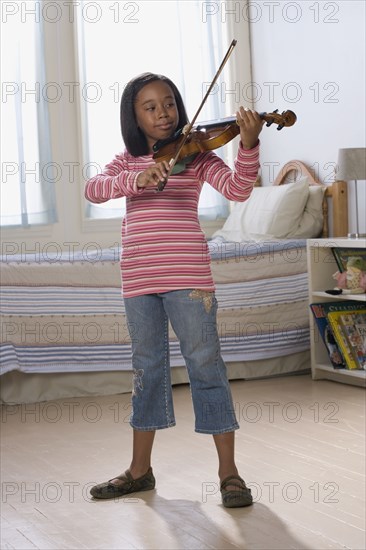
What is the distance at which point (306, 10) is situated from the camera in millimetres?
4152

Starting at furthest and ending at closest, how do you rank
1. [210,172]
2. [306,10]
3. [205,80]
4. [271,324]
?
[205,80] < [306,10] < [271,324] < [210,172]

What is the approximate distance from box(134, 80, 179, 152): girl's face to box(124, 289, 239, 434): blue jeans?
15.1 inches

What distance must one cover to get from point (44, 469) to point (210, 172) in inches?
37.9

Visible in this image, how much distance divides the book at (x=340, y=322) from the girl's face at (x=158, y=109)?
1631mm

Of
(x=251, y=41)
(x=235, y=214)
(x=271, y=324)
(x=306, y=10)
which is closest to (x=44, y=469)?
(x=271, y=324)

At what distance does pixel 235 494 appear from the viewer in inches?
82.5

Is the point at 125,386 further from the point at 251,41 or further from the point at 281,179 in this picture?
the point at 251,41

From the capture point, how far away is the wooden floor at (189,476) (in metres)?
1.92

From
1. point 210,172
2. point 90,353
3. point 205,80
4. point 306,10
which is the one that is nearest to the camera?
point 210,172

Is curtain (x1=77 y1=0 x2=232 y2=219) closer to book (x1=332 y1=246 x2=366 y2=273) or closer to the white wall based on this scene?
the white wall

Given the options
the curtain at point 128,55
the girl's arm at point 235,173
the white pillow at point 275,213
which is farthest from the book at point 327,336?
the girl's arm at point 235,173

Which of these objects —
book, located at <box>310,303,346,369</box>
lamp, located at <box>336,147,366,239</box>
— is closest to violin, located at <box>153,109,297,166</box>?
lamp, located at <box>336,147,366,239</box>

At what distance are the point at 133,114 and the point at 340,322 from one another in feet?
5.55

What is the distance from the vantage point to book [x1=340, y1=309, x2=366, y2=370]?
139 inches
